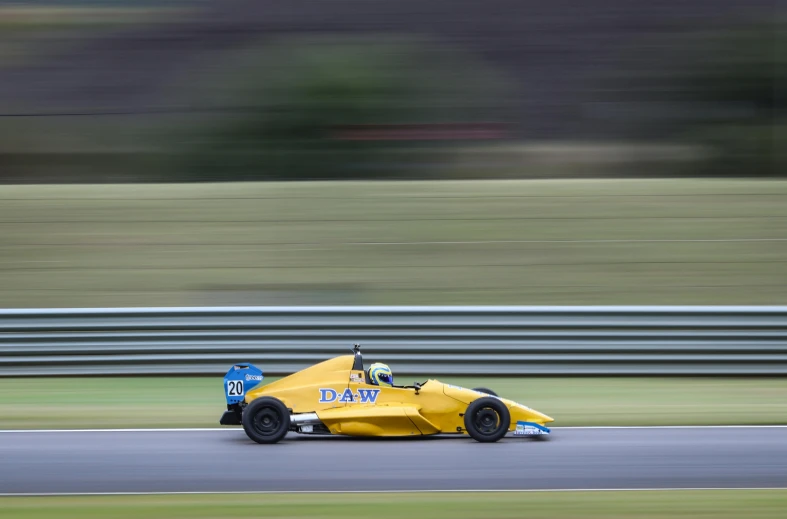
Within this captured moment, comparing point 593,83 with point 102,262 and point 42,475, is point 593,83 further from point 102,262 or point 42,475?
point 42,475

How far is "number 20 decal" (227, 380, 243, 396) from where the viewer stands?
814 cm

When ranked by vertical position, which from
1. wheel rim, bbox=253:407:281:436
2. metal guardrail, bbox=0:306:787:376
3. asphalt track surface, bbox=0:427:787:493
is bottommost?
asphalt track surface, bbox=0:427:787:493

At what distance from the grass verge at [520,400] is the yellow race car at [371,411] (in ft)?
3.32

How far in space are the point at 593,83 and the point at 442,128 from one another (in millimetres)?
7150

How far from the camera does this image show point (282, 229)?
15.9 m

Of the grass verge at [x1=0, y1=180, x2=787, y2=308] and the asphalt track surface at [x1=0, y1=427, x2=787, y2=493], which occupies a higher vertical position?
the grass verge at [x1=0, y1=180, x2=787, y2=308]

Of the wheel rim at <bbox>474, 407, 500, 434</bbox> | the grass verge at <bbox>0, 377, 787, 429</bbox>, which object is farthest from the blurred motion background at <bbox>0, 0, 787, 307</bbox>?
the wheel rim at <bbox>474, 407, 500, 434</bbox>

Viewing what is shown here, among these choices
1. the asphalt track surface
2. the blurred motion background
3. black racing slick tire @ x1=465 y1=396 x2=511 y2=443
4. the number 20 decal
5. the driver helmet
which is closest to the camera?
A: the asphalt track surface

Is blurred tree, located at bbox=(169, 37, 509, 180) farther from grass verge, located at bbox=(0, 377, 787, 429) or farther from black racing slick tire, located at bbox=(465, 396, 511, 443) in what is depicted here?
black racing slick tire, located at bbox=(465, 396, 511, 443)

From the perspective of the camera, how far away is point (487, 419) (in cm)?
795

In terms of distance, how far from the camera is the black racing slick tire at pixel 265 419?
7930 mm

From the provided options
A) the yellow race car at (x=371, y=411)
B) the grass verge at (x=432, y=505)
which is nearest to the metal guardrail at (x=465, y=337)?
the yellow race car at (x=371, y=411)

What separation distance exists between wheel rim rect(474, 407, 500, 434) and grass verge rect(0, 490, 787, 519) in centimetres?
158

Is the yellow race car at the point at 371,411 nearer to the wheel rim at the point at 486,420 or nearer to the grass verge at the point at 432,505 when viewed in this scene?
the wheel rim at the point at 486,420
